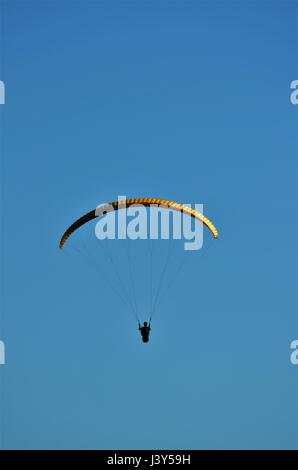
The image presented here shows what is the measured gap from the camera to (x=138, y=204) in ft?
124

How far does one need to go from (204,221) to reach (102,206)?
4.59m
